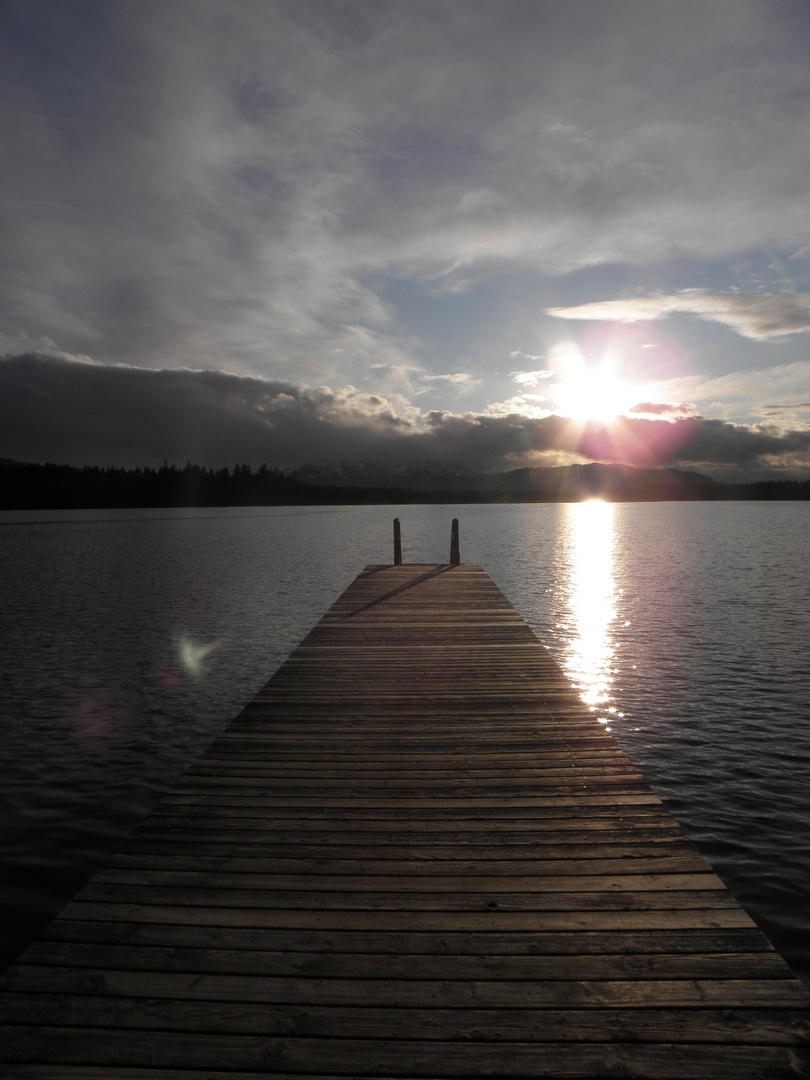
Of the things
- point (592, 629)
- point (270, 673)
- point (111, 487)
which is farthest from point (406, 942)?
point (111, 487)

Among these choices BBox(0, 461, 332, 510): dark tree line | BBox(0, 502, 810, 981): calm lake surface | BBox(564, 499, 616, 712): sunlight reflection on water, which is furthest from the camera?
BBox(0, 461, 332, 510): dark tree line

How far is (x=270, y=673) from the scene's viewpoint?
14289 millimetres

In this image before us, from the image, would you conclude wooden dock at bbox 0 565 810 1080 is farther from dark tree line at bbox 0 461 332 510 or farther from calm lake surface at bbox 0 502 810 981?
dark tree line at bbox 0 461 332 510

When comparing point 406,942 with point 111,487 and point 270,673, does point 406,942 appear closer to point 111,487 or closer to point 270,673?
point 270,673

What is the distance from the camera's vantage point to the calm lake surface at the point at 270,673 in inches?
271

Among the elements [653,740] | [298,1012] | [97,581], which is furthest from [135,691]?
[97,581]

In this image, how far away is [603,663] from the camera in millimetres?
14812

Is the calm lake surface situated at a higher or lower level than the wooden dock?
lower

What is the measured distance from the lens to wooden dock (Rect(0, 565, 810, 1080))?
2768 mm

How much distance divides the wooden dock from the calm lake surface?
239cm

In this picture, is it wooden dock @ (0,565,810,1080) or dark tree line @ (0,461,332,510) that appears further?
dark tree line @ (0,461,332,510)

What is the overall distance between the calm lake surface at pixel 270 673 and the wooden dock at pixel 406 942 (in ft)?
7.85

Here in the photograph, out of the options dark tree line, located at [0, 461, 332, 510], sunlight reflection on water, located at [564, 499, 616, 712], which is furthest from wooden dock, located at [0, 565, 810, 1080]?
dark tree line, located at [0, 461, 332, 510]

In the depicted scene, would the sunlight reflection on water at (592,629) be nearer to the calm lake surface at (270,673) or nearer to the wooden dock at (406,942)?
the calm lake surface at (270,673)
